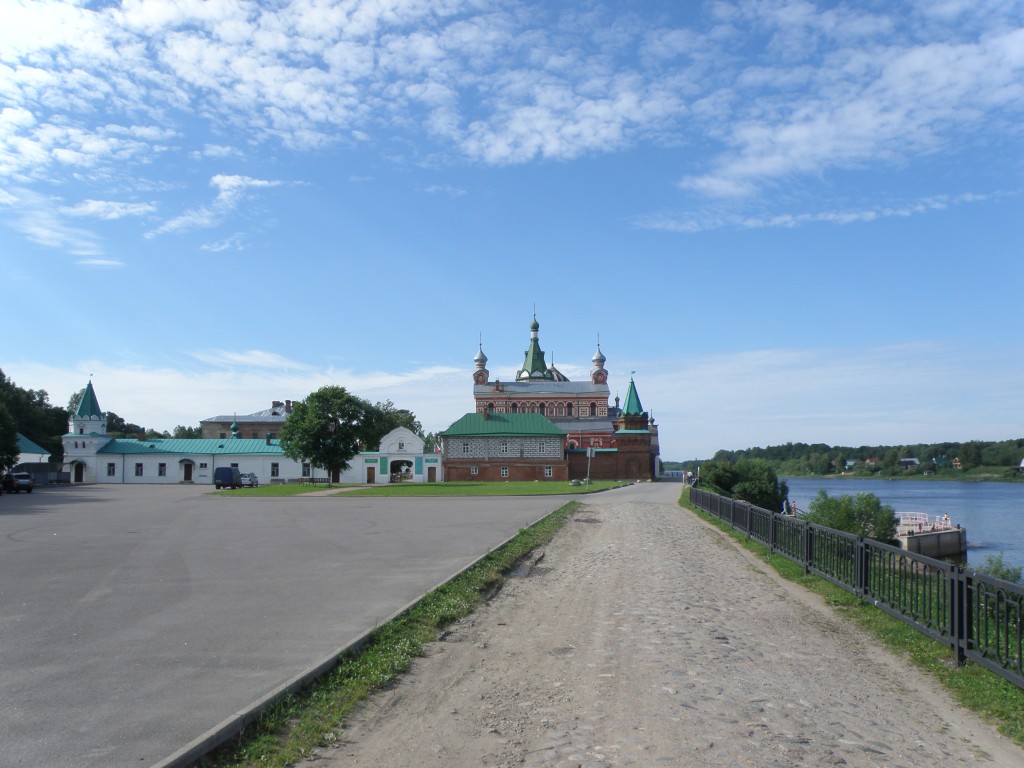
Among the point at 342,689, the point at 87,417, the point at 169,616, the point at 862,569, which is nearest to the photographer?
the point at 342,689

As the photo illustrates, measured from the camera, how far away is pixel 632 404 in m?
73.7

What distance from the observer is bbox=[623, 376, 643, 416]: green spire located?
73000mm

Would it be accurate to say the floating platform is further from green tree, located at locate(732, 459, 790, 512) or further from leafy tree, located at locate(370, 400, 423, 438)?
leafy tree, located at locate(370, 400, 423, 438)

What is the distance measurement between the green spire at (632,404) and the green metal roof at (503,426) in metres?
7.41

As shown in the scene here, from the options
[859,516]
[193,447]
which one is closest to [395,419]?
[193,447]

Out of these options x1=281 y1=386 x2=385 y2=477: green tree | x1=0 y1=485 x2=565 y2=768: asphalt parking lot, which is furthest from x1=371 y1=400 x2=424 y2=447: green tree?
x1=0 y1=485 x2=565 y2=768: asphalt parking lot

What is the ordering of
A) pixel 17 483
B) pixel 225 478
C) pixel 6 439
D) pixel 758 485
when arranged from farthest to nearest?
pixel 225 478 → pixel 758 485 → pixel 6 439 → pixel 17 483

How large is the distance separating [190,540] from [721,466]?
38.7m

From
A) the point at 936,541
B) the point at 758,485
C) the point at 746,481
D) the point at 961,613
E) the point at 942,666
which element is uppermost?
the point at 961,613

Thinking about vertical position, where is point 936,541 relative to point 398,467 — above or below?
below

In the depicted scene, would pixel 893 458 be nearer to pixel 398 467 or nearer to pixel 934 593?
pixel 398 467

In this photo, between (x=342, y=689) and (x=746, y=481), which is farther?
(x=746, y=481)

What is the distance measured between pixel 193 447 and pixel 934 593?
72.5m

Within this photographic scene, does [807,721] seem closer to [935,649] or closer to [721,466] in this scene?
[935,649]
